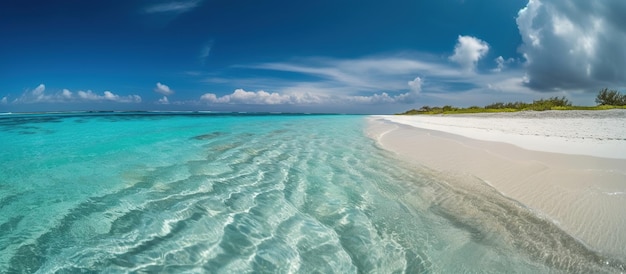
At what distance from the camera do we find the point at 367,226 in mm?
3400

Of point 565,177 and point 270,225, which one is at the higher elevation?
point 565,177

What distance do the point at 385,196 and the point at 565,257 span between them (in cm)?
227

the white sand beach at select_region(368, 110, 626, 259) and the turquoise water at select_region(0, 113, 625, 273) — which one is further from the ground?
the white sand beach at select_region(368, 110, 626, 259)

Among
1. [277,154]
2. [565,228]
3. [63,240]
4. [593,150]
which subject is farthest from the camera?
[277,154]

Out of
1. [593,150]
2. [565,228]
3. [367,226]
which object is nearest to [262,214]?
[367,226]

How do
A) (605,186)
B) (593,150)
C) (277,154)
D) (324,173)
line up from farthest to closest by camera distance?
(277,154) → (593,150) → (324,173) → (605,186)

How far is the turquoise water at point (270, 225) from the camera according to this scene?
2539mm

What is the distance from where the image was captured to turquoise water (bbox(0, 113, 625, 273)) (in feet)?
8.33

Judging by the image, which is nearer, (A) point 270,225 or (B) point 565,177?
(A) point 270,225

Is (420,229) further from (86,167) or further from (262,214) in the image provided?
(86,167)

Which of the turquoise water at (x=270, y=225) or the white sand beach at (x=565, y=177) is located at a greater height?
the white sand beach at (x=565, y=177)

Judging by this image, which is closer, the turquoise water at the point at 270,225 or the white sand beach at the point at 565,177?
the turquoise water at the point at 270,225

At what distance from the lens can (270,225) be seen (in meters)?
3.42

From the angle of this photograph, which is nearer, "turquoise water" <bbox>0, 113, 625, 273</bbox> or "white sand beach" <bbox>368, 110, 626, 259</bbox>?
"turquoise water" <bbox>0, 113, 625, 273</bbox>
